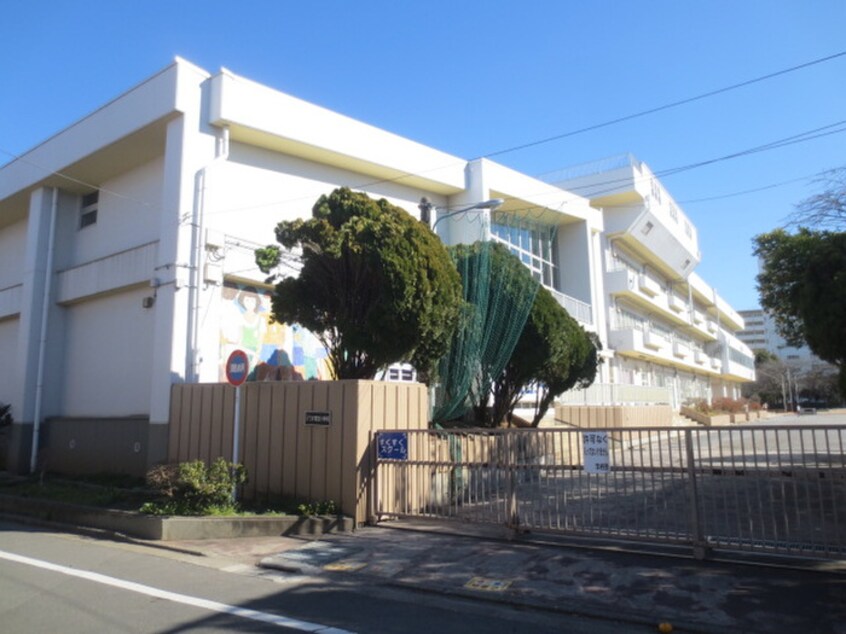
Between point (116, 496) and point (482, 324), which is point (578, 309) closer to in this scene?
point (482, 324)

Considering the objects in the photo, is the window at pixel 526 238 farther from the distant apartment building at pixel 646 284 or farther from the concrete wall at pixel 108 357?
the concrete wall at pixel 108 357

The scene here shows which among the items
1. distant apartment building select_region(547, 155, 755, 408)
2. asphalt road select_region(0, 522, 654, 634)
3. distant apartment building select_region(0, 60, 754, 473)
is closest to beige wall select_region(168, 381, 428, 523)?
distant apartment building select_region(0, 60, 754, 473)

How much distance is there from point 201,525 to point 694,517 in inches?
271

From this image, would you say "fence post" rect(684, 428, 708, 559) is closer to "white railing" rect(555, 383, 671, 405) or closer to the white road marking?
the white road marking

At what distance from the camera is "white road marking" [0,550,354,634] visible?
223 inches

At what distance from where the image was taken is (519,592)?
671cm

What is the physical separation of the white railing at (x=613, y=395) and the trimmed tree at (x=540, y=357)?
588cm

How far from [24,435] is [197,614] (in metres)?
13.4

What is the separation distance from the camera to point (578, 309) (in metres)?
28.3

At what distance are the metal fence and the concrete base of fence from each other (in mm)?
1098

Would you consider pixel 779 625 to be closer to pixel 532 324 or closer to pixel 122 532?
pixel 122 532

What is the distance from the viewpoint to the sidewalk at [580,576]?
5.86 meters

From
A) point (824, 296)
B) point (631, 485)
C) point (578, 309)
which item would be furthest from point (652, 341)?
point (631, 485)

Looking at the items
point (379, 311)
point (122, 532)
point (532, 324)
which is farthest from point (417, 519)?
point (532, 324)
